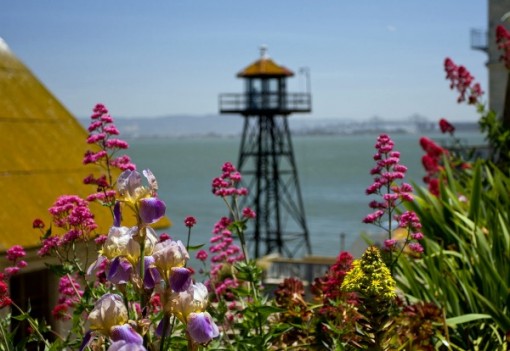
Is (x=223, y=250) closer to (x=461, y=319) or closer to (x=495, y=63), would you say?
(x=461, y=319)

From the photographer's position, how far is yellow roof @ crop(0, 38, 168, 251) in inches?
242

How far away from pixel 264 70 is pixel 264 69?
6 centimetres

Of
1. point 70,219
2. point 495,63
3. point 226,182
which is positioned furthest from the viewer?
point 495,63

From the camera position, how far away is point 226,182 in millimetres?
4477

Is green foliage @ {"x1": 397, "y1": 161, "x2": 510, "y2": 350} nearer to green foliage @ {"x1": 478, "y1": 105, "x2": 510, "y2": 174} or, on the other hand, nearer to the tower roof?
green foliage @ {"x1": 478, "y1": 105, "x2": 510, "y2": 174}

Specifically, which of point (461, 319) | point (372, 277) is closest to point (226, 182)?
point (461, 319)

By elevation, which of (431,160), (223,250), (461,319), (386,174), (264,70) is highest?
(264,70)

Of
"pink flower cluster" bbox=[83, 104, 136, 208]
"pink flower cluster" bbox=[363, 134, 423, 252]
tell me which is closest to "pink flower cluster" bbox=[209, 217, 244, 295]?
"pink flower cluster" bbox=[83, 104, 136, 208]

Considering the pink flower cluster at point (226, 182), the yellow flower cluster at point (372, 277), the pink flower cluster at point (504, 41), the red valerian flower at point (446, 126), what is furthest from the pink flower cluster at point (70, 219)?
the pink flower cluster at point (504, 41)

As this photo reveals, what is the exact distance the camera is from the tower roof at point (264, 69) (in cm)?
4444

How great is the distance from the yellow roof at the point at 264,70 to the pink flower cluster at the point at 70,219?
40773mm

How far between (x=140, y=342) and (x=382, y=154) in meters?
2.21

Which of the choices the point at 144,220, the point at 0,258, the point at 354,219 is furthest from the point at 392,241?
the point at 354,219

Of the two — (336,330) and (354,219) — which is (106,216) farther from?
(354,219)
